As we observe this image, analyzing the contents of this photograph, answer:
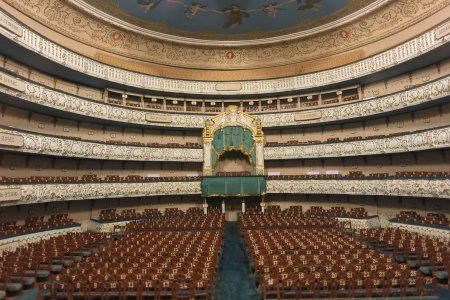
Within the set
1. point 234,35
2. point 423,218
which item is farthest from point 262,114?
point 423,218

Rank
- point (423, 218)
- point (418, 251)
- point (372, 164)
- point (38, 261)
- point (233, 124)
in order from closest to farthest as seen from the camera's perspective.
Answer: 1. point (38, 261)
2. point (418, 251)
3. point (423, 218)
4. point (372, 164)
5. point (233, 124)

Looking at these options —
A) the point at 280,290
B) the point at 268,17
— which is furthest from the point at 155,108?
the point at 280,290

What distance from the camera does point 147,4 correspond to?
22.5 meters

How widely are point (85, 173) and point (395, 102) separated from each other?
22778 mm

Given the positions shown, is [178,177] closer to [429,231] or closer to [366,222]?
[366,222]

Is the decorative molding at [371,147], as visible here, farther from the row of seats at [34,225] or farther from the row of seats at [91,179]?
the row of seats at [34,225]

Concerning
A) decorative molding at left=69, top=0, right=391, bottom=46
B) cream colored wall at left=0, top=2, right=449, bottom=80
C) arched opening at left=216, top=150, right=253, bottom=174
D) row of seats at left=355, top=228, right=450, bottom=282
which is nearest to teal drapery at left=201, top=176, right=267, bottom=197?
arched opening at left=216, top=150, right=253, bottom=174

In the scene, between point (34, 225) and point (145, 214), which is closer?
point (34, 225)

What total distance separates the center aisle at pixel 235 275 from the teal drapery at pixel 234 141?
1010cm

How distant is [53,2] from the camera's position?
1962cm

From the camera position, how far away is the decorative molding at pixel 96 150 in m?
15.3

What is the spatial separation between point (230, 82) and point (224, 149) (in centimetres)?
678

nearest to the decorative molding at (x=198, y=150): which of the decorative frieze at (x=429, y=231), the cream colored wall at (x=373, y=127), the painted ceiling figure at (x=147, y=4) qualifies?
the cream colored wall at (x=373, y=127)

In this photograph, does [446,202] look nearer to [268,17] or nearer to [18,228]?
[268,17]
